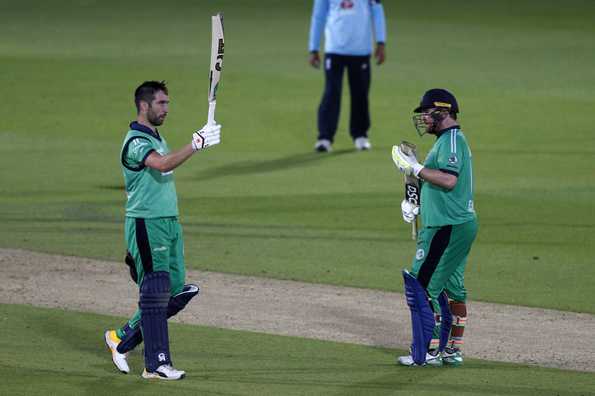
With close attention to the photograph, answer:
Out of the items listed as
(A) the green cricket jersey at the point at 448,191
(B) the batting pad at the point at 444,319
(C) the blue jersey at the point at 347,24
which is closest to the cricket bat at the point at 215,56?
(A) the green cricket jersey at the point at 448,191

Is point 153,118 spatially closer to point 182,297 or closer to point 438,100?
point 182,297

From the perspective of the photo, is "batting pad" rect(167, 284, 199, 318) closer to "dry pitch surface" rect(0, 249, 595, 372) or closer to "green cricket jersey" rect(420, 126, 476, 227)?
"dry pitch surface" rect(0, 249, 595, 372)

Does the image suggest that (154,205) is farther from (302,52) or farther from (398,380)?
(302,52)

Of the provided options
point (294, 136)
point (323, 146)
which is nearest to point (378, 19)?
point (323, 146)

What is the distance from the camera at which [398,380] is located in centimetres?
966

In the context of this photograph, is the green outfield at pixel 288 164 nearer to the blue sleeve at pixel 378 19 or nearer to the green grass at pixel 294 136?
the green grass at pixel 294 136

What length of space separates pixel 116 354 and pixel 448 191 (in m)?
2.64

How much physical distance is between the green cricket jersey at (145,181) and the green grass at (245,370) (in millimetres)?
1184

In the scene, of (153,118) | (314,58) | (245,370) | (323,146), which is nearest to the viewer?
(153,118)

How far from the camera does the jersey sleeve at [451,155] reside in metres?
9.81

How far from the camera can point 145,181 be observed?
374 inches

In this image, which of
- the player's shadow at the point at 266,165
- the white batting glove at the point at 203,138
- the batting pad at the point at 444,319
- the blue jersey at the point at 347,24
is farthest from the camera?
the blue jersey at the point at 347,24

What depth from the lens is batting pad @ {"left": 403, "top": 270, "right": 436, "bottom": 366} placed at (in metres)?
9.94

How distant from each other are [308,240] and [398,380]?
18.3ft
